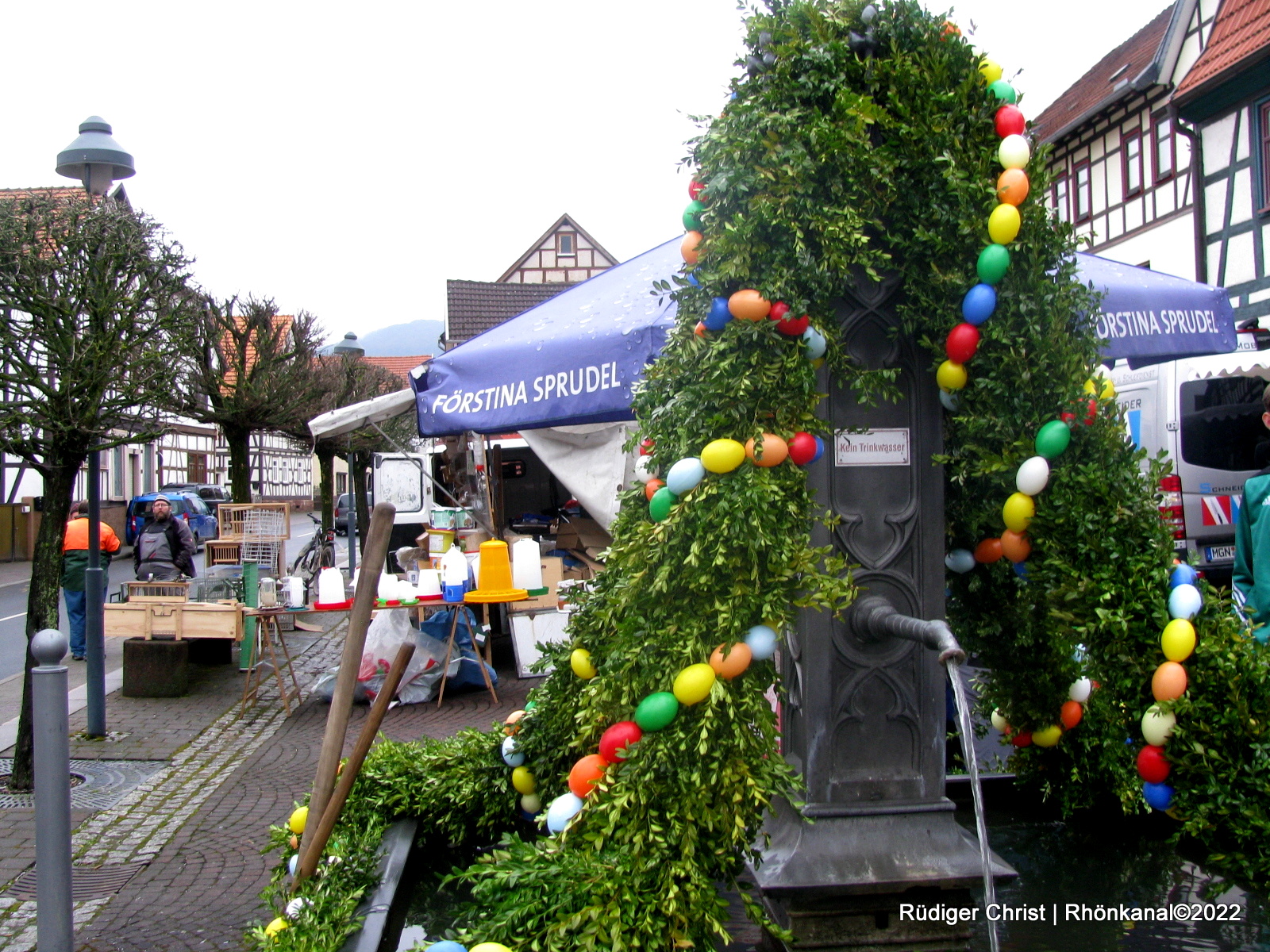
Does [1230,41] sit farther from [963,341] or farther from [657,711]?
[657,711]

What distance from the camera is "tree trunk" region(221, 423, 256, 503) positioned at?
1648 cm

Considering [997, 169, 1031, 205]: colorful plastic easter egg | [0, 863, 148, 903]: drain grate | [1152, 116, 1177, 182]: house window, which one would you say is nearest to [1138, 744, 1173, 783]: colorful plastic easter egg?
[997, 169, 1031, 205]: colorful plastic easter egg

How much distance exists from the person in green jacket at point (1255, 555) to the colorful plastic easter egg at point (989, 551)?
177 cm

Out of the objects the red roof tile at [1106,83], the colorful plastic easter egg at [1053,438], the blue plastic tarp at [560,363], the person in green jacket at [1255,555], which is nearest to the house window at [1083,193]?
the red roof tile at [1106,83]

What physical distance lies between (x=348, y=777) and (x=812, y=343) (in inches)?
71.2

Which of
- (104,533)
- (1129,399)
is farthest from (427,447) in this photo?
(1129,399)

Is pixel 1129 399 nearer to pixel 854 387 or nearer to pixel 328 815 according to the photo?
pixel 854 387

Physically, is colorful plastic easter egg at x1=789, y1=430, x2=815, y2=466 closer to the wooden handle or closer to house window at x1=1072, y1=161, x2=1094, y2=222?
the wooden handle

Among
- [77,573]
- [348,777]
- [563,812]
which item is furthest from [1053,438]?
[77,573]

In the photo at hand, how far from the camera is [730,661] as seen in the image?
9.01 ft

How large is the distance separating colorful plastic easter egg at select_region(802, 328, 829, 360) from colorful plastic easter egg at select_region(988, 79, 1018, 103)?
939 millimetres

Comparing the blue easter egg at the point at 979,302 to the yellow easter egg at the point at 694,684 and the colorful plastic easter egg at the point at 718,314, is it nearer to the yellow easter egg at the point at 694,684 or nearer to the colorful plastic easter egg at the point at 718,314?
the colorful plastic easter egg at the point at 718,314

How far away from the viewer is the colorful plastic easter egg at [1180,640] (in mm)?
3003

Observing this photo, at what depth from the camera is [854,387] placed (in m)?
3.15
